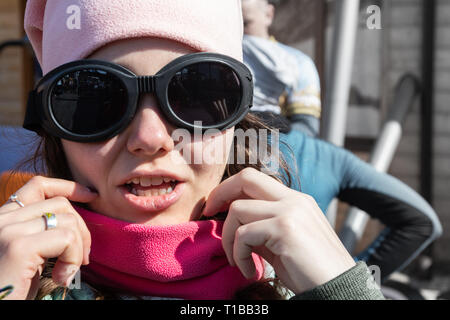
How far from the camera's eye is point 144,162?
3.98 feet

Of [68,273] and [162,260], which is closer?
[68,273]

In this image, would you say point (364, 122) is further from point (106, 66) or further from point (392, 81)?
point (106, 66)

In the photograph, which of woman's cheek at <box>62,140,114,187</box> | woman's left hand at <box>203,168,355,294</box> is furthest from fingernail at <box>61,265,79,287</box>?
woman's left hand at <box>203,168,355,294</box>

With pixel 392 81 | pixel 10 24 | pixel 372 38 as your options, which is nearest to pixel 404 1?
pixel 372 38

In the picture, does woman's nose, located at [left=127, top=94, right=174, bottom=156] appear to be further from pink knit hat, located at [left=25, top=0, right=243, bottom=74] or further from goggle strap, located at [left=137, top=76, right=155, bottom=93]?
pink knit hat, located at [left=25, top=0, right=243, bottom=74]

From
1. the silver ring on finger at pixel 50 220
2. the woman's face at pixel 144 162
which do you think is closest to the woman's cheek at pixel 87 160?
the woman's face at pixel 144 162

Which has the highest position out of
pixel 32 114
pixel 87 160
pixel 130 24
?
pixel 130 24

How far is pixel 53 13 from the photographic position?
1323 mm

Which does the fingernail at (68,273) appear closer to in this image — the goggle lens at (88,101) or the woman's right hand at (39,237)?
the woman's right hand at (39,237)

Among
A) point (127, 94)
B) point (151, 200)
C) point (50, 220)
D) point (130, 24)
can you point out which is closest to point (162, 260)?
point (151, 200)

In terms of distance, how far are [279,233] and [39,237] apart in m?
0.53

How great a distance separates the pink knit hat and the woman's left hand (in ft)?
1.19

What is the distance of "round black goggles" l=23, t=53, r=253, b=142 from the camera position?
1195mm

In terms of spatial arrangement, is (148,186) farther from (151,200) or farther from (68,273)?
(68,273)
